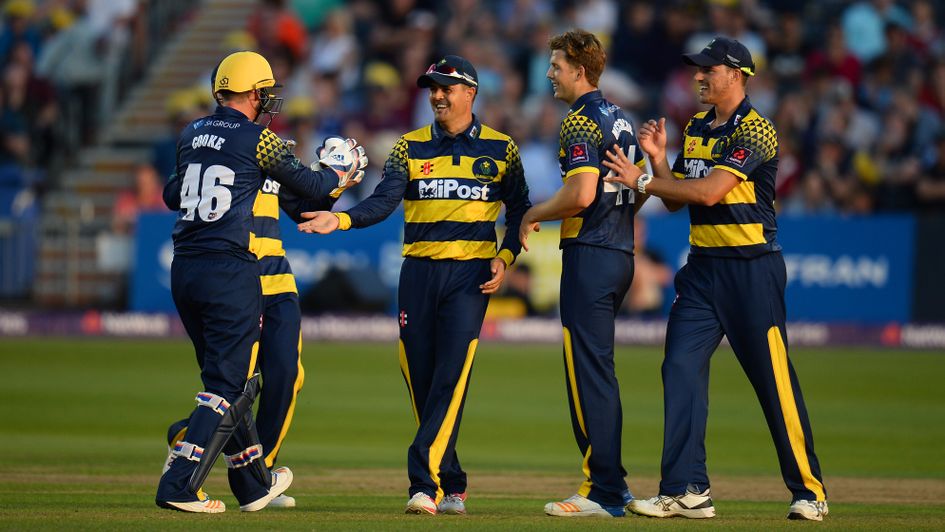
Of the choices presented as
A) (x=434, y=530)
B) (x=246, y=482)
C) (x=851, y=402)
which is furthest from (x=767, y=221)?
(x=851, y=402)

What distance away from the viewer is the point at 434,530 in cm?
732

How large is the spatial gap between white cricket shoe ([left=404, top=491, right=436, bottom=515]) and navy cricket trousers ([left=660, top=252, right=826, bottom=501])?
1.21 m

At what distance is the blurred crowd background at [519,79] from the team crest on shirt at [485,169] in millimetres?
10808

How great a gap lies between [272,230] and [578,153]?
→ 1.90 m

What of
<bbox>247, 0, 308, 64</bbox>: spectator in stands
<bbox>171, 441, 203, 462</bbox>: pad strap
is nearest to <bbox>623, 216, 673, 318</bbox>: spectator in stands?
<bbox>247, 0, 308, 64</bbox>: spectator in stands

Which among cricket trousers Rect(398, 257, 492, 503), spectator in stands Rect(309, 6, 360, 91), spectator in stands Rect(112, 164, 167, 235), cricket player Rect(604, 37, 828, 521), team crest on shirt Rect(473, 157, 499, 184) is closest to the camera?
cricket player Rect(604, 37, 828, 521)

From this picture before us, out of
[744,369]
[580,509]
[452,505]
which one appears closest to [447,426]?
[452,505]

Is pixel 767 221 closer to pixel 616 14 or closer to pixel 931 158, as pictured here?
pixel 931 158

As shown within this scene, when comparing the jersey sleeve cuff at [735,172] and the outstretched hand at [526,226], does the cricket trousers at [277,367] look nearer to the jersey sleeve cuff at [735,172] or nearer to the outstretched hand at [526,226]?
the outstretched hand at [526,226]

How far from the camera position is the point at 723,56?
26.9 feet

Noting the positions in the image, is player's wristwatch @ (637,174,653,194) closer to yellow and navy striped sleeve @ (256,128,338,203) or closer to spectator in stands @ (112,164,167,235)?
yellow and navy striped sleeve @ (256,128,338,203)

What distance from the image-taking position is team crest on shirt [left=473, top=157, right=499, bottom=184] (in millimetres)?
8695

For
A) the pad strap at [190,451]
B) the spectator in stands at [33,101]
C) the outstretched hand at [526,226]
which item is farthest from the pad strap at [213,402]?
the spectator in stands at [33,101]

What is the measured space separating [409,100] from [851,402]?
9140 mm
